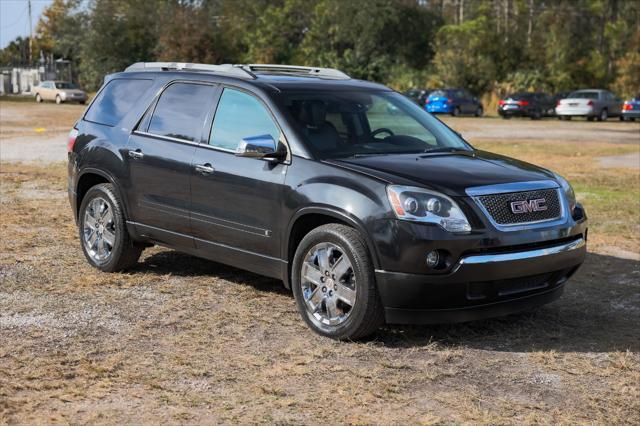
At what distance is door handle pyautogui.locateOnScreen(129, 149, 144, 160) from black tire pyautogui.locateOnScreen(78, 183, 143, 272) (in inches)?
16.7

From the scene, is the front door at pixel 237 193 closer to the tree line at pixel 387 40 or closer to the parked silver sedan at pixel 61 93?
the parked silver sedan at pixel 61 93

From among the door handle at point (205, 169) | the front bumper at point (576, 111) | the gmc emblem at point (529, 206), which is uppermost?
the door handle at point (205, 169)

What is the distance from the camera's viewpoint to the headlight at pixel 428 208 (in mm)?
5484

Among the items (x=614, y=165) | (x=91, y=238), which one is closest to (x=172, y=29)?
(x=614, y=165)

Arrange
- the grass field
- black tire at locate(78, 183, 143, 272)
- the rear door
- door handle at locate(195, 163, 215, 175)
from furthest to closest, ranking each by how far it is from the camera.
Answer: black tire at locate(78, 183, 143, 272) < the rear door < door handle at locate(195, 163, 215, 175) < the grass field

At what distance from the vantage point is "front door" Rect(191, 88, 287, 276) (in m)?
6.25

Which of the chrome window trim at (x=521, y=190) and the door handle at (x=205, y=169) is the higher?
the door handle at (x=205, y=169)

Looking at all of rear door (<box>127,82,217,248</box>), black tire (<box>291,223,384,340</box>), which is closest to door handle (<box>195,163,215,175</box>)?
rear door (<box>127,82,217,248</box>)

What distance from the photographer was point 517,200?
5.80 metres

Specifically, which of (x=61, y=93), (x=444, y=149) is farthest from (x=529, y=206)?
(x=61, y=93)

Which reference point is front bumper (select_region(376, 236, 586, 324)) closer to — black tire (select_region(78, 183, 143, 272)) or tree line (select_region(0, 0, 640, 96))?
black tire (select_region(78, 183, 143, 272))

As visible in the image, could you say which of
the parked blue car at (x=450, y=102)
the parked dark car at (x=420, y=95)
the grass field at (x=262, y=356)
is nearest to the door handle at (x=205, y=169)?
the grass field at (x=262, y=356)

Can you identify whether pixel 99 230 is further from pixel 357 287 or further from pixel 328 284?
pixel 357 287

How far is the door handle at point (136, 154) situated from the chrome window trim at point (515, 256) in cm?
300
